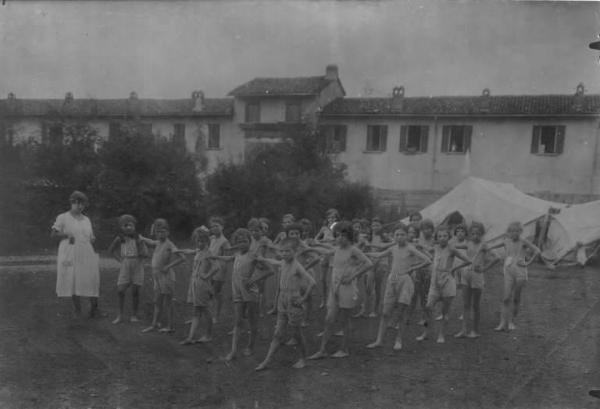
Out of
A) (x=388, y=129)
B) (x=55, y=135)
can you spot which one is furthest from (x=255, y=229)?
(x=388, y=129)

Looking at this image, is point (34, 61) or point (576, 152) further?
point (576, 152)

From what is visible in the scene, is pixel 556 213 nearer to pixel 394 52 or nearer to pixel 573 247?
pixel 573 247

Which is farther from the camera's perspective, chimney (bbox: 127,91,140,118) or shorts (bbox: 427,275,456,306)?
chimney (bbox: 127,91,140,118)

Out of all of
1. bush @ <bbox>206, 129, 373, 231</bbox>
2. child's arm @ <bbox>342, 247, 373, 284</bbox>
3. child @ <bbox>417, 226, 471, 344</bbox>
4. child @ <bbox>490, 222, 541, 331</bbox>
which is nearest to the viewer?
child's arm @ <bbox>342, 247, 373, 284</bbox>

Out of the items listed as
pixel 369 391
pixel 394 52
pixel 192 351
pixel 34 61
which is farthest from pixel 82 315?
pixel 394 52

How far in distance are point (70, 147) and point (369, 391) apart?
23.9ft

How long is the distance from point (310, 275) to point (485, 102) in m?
4.46

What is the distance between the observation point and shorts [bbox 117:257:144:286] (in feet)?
19.9

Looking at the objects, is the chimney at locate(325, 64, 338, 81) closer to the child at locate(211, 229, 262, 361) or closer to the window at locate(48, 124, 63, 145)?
the child at locate(211, 229, 262, 361)

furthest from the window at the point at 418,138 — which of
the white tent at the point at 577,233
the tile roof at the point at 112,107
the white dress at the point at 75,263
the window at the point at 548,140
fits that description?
the white dress at the point at 75,263

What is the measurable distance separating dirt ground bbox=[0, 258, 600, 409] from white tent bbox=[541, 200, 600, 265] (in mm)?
6238

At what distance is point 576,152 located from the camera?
9.21 metres

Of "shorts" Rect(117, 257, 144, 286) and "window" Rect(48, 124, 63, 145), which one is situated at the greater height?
"window" Rect(48, 124, 63, 145)

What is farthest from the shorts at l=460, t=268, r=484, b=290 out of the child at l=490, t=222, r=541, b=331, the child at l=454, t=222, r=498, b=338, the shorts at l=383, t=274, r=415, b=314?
the shorts at l=383, t=274, r=415, b=314
